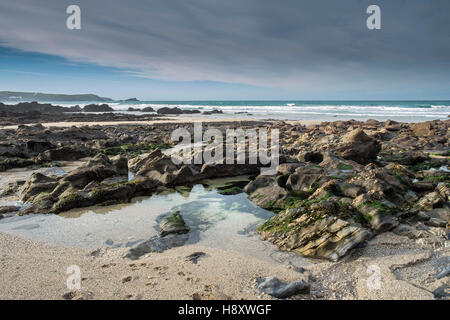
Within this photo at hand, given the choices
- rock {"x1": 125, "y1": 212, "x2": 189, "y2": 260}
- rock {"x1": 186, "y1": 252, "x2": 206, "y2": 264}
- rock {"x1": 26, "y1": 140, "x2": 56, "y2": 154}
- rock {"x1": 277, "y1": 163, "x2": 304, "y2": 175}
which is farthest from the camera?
rock {"x1": 26, "y1": 140, "x2": 56, "y2": 154}

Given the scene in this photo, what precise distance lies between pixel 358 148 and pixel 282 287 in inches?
421

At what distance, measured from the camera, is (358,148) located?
13023 mm

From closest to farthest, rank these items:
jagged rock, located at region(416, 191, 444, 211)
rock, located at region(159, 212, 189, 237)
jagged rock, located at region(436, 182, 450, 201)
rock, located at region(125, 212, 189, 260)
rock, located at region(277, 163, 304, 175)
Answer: rock, located at region(125, 212, 189, 260) → rock, located at region(159, 212, 189, 237) → jagged rock, located at region(416, 191, 444, 211) → jagged rock, located at region(436, 182, 450, 201) → rock, located at region(277, 163, 304, 175)

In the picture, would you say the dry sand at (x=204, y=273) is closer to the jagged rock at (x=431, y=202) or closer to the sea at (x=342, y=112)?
the jagged rock at (x=431, y=202)

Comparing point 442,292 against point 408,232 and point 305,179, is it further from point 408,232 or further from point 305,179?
point 305,179

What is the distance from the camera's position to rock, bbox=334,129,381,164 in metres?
12.9

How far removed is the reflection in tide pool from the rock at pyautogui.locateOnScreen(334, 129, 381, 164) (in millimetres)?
6432

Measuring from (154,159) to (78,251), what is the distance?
6508 mm

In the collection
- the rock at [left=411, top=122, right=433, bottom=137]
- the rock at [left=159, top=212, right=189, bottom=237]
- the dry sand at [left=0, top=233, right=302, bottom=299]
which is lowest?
the dry sand at [left=0, top=233, right=302, bottom=299]

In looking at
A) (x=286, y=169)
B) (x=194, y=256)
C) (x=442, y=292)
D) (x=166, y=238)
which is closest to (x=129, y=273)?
(x=194, y=256)

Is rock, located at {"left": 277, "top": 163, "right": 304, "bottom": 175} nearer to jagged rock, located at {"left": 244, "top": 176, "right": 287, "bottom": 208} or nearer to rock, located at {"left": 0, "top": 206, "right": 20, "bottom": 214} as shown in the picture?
jagged rock, located at {"left": 244, "top": 176, "right": 287, "bottom": 208}

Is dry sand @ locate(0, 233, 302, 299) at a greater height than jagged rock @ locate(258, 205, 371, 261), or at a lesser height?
lesser

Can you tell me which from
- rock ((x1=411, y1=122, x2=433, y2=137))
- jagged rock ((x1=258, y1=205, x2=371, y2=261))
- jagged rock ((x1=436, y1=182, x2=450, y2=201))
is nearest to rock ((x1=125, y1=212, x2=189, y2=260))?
jagged rock ((x1=258, y1=205, x2=371, y2=261))

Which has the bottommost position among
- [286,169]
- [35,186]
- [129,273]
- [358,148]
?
[129,273]
